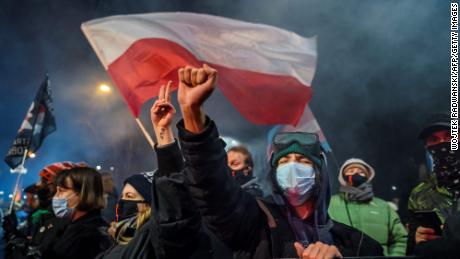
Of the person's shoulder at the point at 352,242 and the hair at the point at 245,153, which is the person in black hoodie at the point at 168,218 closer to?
the person's shoulder at the point at 352,242

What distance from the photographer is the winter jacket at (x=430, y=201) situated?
5.72 ft

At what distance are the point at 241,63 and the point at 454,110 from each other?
2.97 meters

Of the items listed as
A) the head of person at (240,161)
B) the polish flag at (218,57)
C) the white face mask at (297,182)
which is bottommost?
the white face mask at (297,182)

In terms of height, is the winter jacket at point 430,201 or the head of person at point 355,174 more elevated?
the head of person at point 355,174

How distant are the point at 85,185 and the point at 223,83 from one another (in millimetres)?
2503

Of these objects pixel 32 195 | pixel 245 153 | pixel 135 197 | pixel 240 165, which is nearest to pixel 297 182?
pixel 135 197

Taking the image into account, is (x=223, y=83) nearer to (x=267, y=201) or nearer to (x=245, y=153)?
(x=245, y=153)

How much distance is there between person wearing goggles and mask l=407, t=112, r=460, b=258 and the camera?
1.63 m

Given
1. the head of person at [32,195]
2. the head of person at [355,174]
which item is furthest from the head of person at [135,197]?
the head of person at [32,195]

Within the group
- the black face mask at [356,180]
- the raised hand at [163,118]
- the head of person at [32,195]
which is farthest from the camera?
the head of person at [32,195]

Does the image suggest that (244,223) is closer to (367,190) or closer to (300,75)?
(367,190)

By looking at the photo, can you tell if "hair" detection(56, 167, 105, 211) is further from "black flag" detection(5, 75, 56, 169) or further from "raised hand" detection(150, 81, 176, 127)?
"black flag" detection(5, 75, 56, 169)

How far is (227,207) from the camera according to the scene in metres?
1.41

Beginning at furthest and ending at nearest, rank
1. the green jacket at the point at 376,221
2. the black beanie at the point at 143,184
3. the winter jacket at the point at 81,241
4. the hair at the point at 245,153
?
the hair at the point at 245,153
the green jacket at the point at 376,221
the winter jacket at the point at 81,241
the black beanie at the point at 143,184
